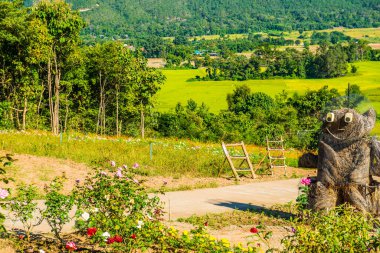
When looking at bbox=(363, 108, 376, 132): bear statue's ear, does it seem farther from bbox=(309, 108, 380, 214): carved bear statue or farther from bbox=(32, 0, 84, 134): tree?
bbox=(32, 0, 84, 134): tree

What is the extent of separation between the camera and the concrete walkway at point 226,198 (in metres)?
13.5

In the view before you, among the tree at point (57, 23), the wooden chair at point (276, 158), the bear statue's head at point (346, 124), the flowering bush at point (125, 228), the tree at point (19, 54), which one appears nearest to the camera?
the flowering bush at point (125, 228)

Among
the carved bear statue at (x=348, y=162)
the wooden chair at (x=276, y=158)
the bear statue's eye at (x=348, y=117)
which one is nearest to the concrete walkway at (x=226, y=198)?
the wooden chair at (x=276, y=158)

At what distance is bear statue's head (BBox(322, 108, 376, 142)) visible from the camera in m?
11.6

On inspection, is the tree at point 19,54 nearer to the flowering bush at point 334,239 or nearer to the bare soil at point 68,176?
the bare soil at point 68,176

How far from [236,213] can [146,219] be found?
4.27m

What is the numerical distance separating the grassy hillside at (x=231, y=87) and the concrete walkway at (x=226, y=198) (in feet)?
206

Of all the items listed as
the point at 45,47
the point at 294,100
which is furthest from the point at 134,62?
the point at 294,100

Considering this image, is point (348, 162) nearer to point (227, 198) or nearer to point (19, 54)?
point (227, 198)

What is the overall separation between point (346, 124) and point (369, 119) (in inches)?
19.9

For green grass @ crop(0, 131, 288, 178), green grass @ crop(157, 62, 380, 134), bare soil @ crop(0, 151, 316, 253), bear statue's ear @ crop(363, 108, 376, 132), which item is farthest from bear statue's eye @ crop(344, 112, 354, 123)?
green grass @ crop(157, 62, 380, 134)

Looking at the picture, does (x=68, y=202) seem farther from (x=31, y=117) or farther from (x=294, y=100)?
(x=294, y=100)

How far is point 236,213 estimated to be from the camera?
1316 cm

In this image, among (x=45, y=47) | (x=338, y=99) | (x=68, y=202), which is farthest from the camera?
(x=45, y=47)
